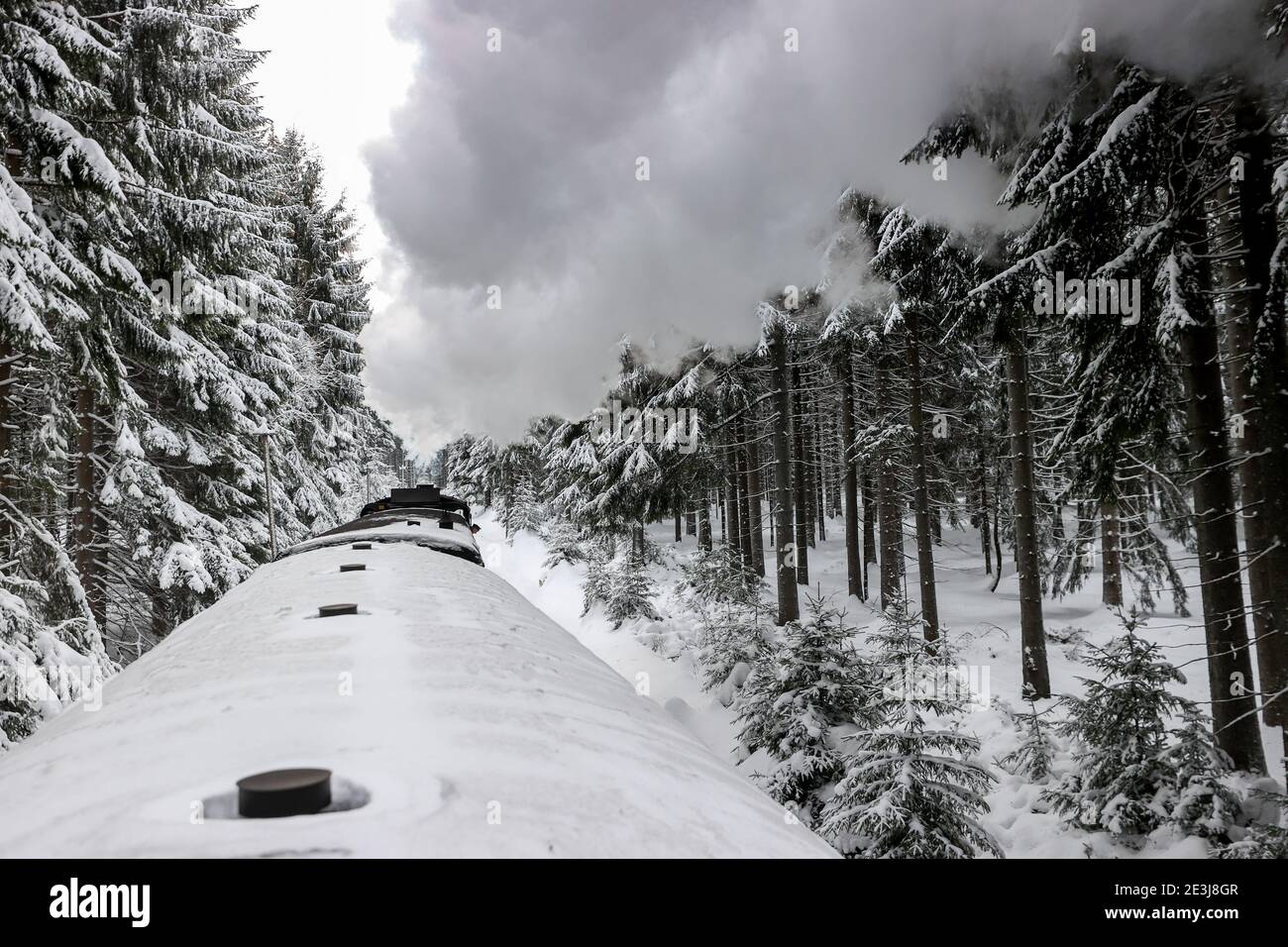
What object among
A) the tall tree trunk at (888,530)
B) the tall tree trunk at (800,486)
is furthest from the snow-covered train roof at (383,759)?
the tall tree trunk at (800,486)

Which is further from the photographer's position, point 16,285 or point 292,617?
point 16,285

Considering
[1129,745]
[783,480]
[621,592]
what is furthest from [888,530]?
[1129,745]

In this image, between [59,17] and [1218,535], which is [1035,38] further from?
[59,17]

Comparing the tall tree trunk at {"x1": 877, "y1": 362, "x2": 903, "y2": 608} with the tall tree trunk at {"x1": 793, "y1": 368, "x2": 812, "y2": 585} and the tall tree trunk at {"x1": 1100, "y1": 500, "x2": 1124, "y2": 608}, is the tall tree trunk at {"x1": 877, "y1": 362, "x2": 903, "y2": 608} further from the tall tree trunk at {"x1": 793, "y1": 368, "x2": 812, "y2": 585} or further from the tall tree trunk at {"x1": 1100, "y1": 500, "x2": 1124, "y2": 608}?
the tall tree trunk at {"x1": 1100, "y1": 500, "x2": 1124, "y2": 608}

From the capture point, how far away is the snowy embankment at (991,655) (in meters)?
6.47

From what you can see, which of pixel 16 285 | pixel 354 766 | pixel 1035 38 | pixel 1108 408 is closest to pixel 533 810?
pixel 354 766

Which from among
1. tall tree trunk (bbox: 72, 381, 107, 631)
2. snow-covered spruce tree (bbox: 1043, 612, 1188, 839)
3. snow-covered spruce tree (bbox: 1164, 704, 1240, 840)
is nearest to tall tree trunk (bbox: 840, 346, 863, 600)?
snow-covered spruce tree (bbox: 1043, 612, 1188, 839)

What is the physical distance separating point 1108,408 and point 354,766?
24.9 ft

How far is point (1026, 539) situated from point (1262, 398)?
5.23 meters

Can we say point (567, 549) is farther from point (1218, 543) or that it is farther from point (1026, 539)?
point (1218, 543)

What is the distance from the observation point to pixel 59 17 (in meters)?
6.46

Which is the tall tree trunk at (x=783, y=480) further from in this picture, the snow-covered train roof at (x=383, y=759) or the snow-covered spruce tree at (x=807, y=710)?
the snow-covered train roof at (x=383, y=759)

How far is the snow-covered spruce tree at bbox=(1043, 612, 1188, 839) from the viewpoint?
5410 millimetres

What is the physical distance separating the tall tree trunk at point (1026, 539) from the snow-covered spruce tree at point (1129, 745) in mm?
4839
